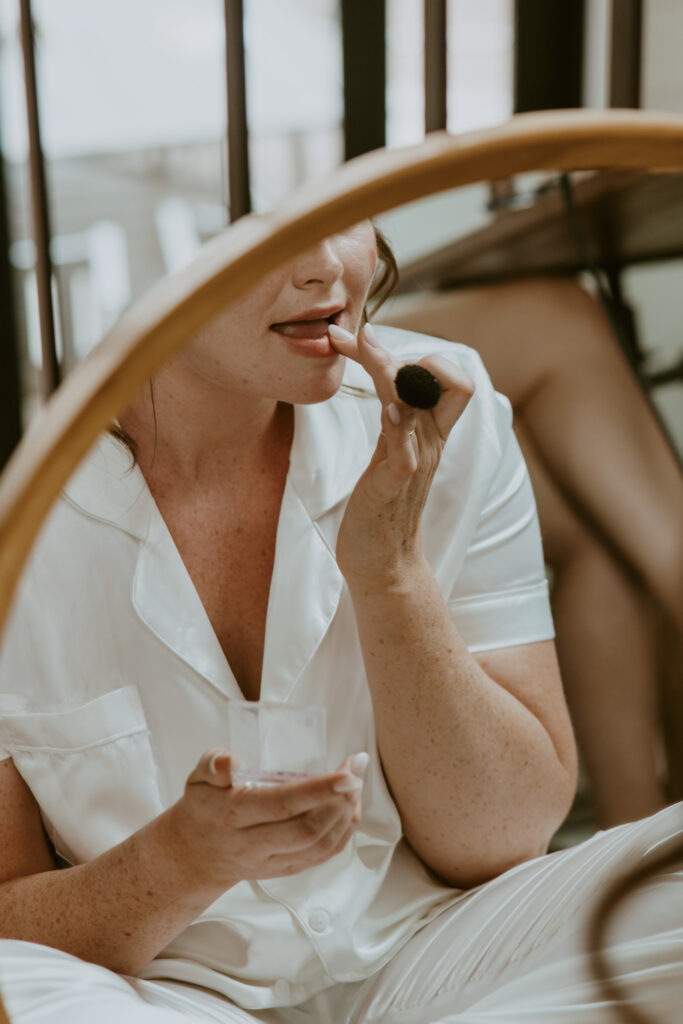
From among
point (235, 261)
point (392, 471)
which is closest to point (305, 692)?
point (392, 471)

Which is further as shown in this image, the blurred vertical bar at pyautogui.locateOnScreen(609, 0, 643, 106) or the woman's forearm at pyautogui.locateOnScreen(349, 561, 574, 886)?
the blurred vertical bar at pyautogui.locateOnScreen(609, 0, 643, 106)

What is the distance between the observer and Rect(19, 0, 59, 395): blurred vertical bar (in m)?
0.84

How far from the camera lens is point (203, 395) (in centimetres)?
52

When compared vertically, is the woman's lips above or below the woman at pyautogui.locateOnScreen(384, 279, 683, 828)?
above

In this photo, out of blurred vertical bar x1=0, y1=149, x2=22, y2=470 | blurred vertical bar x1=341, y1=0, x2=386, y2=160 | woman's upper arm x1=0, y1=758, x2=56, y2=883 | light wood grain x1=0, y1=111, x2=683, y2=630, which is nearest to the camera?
light wood grain x1=0, y1=111, x2=683, y2=630

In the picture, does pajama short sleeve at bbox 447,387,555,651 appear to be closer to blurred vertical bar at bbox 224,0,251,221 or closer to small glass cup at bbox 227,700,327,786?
small glass cup at bbox 227,700,327,786

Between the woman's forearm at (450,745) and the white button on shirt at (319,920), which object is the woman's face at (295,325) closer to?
the woman's forearm at (450,745)

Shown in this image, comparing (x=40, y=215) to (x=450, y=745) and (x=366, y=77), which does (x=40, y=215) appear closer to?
(x=366, y=77)

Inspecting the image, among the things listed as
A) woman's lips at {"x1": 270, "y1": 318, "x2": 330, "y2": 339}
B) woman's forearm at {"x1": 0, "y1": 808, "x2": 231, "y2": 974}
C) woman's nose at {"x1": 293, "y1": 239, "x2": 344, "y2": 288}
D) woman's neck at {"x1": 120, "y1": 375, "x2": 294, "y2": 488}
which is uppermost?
woman's nose at {"x1": 293, "y1": 239, "x2": 344, "y2": 288}

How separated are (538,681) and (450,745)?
0.22 ft

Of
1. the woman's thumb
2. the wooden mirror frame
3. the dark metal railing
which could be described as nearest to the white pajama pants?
the woman's thumb

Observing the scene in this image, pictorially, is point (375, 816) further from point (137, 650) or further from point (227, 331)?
point (227, 331)

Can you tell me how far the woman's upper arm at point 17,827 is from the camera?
0.51 meters

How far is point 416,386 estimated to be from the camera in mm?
438
